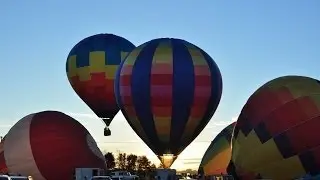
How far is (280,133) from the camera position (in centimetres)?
2781

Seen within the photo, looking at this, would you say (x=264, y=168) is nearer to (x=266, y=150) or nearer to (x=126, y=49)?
(x=266, y=150)

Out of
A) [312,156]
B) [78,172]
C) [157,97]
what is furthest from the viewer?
[157,97]

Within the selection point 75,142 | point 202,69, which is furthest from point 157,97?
point 75,142

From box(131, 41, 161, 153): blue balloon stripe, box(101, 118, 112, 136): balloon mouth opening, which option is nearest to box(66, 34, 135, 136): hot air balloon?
box(101, 118, 112, 136): balloon mouth opening

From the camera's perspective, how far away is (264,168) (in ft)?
92.1

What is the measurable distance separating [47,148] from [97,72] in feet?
53.0

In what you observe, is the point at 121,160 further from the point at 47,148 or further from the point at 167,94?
the point at 47,148

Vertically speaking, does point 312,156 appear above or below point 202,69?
below

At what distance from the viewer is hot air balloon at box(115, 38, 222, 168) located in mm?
41281

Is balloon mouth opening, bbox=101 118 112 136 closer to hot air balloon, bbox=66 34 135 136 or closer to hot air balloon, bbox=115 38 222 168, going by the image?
hot air balloon, bbox=66 34 135 136

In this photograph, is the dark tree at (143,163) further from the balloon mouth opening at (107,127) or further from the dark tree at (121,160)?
the balloon mouth opening at (107,127)

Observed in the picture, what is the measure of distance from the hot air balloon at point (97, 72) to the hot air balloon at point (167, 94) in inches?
323

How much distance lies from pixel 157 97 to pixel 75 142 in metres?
6.66

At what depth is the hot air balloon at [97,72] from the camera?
168ft
